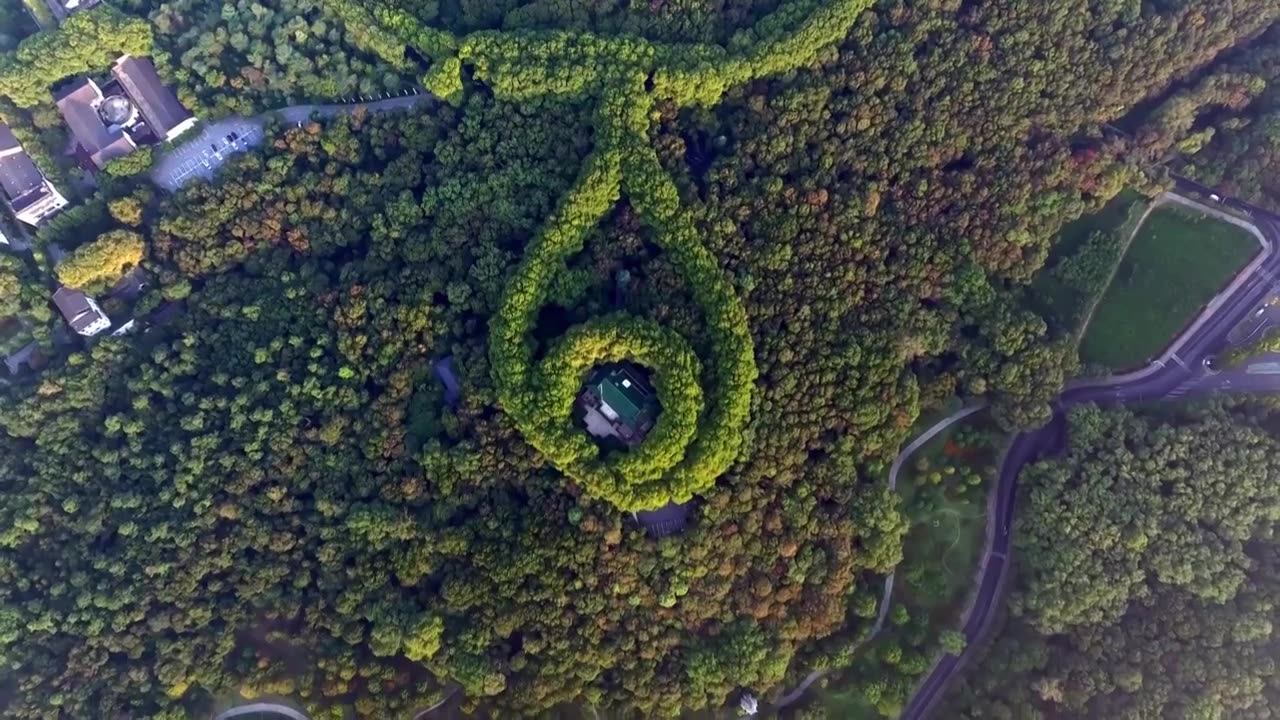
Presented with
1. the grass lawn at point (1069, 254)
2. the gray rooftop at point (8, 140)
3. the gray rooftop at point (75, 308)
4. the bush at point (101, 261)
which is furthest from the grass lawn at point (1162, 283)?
the gray rooftop at point (8, 140)

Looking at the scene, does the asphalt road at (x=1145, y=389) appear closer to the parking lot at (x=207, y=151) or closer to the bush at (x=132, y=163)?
the parking lot at (x=207, y=151)

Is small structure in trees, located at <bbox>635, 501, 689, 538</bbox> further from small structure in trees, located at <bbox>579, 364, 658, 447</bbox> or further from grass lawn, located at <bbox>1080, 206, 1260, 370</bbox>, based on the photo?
grass lawn, located at <bbox>1080, 206, 1260, 370</bbox>

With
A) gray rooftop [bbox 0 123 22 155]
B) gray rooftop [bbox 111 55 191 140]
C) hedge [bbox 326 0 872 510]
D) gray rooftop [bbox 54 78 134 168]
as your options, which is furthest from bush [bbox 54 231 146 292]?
hedge [bbox 326 0 872 510]

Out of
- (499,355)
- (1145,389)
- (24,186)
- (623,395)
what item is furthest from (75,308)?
(1145,389)

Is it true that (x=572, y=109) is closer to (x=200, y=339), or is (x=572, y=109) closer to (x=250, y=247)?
(x=250, y=247)

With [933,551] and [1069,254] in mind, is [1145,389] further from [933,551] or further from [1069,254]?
[933,551]

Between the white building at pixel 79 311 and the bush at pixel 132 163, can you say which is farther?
the bush at pixel 132 163
